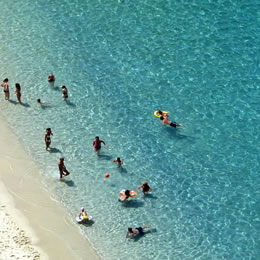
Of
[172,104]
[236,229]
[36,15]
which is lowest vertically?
[236,229]

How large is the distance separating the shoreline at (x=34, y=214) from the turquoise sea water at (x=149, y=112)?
628 millimetres

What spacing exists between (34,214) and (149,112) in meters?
9.41

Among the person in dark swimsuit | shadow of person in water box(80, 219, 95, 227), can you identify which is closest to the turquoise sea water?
shadow of person in water box(80, 219, 95, 227)

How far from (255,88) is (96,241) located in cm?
1387

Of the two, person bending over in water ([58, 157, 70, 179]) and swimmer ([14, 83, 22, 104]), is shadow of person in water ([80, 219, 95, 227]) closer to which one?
person bending over in water ([58, 157, 70, 179])

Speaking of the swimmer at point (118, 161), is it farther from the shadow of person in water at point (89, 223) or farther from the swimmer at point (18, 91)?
the swimmer at point (18, 91)

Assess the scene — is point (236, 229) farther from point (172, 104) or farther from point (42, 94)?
point (42, 94)

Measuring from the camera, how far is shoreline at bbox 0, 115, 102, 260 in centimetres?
2806

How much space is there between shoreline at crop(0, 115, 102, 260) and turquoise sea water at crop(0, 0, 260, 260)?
2.06 ft

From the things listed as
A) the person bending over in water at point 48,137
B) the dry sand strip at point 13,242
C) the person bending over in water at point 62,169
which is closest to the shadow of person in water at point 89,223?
the dry sand strip at point 13,242

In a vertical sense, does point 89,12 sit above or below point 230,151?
above

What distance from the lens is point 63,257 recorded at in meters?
27.7

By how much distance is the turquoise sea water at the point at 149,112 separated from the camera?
30109 millimetres

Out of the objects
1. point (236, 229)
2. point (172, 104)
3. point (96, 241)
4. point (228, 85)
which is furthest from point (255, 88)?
point (96, 241)
